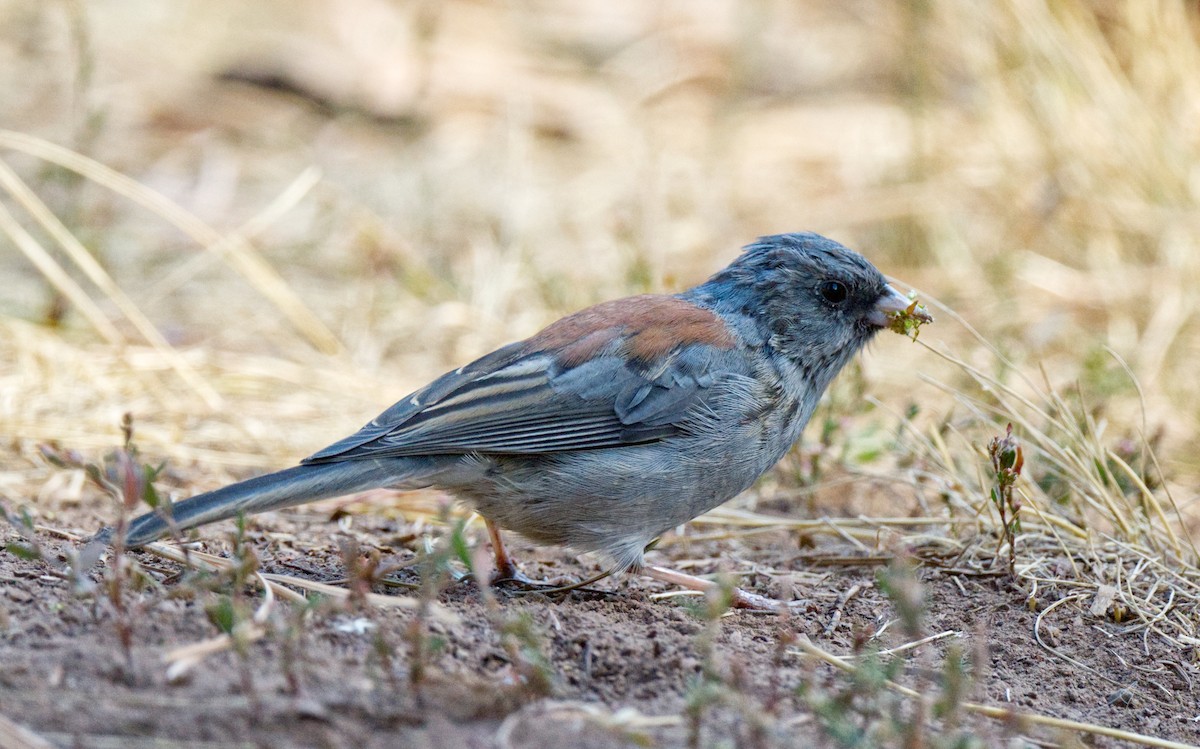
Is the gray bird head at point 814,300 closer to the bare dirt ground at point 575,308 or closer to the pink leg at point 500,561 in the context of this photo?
the bare dirt ground at point 575,308

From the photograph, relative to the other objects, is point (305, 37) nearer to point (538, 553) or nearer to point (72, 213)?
point (72, 213)

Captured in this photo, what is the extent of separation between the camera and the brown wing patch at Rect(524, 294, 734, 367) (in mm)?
3172

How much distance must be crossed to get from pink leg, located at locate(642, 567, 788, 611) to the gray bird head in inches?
26.9

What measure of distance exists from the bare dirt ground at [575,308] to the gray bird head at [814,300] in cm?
19

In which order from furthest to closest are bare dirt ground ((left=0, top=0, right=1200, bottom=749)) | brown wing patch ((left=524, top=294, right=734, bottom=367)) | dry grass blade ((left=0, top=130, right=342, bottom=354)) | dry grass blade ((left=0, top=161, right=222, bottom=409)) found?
dry grass blade ((left=0, top=130, right=342, bottom=354))
dry grass blade ((left=0, top=161, right=222, bottom=409))
brown wing patch ((left=524, top=294, right=734, bottom=367))
bare dirt ground ((left=0, top=0, right=1200, bottom=749))

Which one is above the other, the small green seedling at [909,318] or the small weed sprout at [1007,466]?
the small green seedling at [909,318]

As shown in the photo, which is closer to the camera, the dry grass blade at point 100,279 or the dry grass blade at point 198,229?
the dry grass blade at point 100,279

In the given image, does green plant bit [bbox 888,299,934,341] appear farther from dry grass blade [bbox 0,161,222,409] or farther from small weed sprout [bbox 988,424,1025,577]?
dry grass blade [bbox 0,161,222,409]

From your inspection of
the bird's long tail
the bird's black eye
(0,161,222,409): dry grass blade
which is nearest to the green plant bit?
the bird's black eye

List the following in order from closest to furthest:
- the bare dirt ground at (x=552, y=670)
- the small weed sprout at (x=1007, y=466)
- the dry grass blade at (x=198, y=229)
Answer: the bare dirt ground at (x=552, y=670) < the small weed sprout at (x=1007, y=466) < the dry grass blade at (x=198, y=229)

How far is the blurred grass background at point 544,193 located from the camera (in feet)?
15.1

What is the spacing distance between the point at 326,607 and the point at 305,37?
6918mm

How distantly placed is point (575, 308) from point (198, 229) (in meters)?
1.68

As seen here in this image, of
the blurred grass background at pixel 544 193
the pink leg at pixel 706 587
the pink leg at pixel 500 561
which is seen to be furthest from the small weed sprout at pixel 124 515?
the blurred grass background at pixel 544 193
